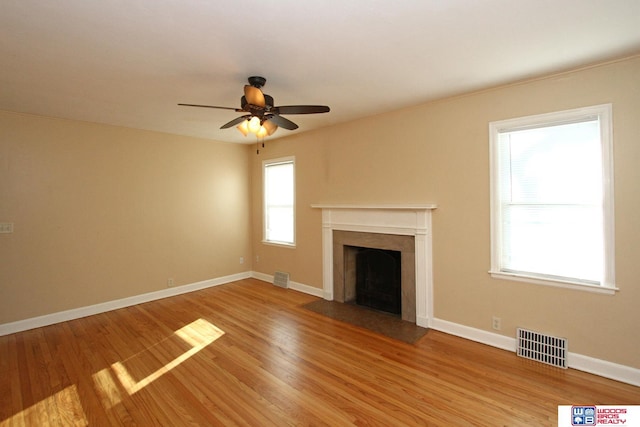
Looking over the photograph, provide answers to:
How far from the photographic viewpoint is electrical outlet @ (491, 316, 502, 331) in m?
3.01

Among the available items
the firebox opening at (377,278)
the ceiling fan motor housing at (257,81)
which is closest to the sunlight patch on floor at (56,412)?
the ceiling fan motor housing at (257,81)

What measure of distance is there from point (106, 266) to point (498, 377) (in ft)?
16.4

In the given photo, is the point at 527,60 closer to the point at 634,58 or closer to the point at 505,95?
the point at 505,95

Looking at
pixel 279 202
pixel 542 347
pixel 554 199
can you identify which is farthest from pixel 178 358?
pixel 554 199

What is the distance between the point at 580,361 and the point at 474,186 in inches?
72.2

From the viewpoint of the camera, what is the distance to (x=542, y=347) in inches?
107

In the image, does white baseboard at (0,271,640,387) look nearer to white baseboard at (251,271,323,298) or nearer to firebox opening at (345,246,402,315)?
white baseboard at (251,271,323,298)

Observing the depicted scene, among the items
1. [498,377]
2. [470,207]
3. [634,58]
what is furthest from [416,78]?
[498,377]

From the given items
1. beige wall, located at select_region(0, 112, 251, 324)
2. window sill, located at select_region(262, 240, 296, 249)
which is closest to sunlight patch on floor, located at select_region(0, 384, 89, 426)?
beige wall, located at select_region(0, 112, 251, 324)

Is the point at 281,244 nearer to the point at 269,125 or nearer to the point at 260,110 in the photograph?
the point at 269,125

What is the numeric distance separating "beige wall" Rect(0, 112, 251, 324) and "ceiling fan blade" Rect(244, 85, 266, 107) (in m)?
3.00

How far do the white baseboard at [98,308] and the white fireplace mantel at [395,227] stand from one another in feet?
7.69

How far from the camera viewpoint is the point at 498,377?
2.48 metres

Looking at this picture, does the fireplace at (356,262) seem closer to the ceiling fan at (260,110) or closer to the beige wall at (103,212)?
the ceiling fan at (260,110)
